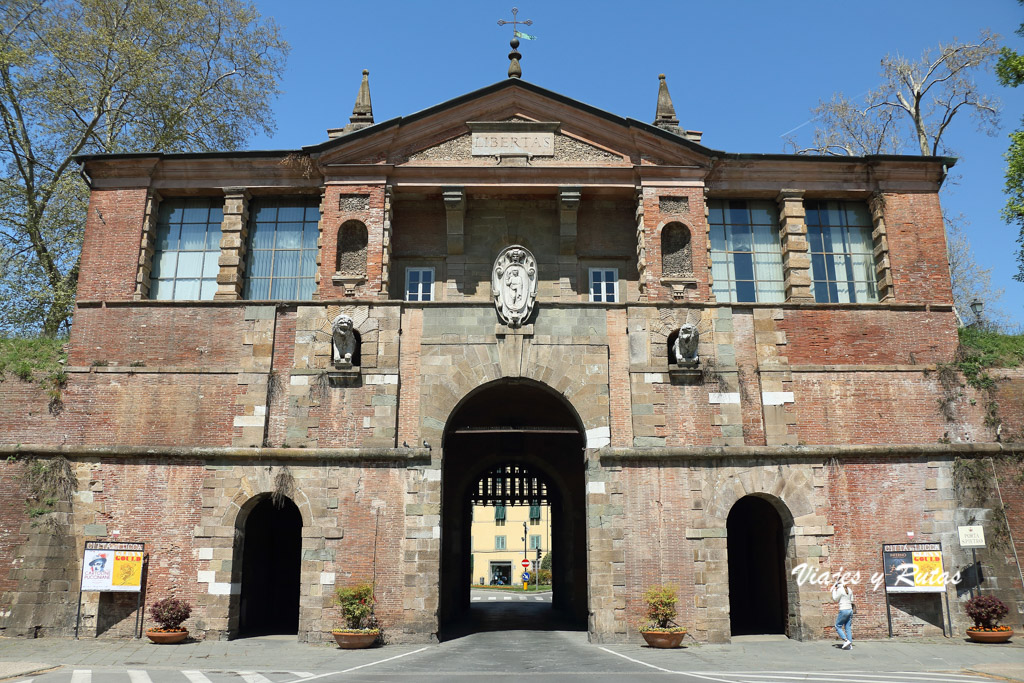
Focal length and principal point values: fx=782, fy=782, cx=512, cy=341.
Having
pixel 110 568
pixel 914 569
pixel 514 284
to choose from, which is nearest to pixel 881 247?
pixel 914 569

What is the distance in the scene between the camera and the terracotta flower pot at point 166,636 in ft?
55.3

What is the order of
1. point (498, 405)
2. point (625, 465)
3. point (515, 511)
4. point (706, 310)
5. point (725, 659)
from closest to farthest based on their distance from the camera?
1. point (725, 659)
2. point (625, 465)
3. point (706, 310)
4. point (498, 405)
5. point (515, 511)

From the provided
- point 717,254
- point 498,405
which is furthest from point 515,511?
point 717,254

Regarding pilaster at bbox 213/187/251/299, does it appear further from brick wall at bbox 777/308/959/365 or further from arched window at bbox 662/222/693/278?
brick wall at bbox 777/308/959/365

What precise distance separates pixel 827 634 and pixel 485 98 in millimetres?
15539

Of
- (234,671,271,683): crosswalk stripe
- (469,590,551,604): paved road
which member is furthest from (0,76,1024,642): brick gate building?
(469,590,551,604): paved road

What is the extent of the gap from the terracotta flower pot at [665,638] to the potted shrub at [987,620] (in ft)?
21.1

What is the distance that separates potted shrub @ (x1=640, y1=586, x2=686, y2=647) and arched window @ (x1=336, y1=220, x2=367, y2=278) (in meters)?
10.6

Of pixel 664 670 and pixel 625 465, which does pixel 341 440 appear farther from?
pixel 664 670

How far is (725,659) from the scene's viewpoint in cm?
1547

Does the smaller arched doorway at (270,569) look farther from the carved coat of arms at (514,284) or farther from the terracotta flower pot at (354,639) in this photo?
the carved coat of arms at (514,284)

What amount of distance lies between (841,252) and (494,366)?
10166mm

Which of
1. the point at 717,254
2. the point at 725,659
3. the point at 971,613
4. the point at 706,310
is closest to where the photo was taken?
the point at 725,659

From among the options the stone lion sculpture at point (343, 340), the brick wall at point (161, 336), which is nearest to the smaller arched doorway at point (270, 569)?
the stone lion sculpture at point (343, 340)
